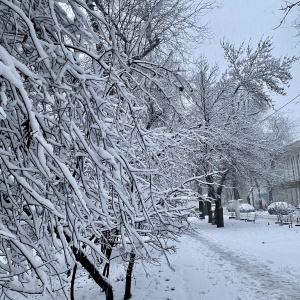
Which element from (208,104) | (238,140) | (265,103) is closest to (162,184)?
(238,140)

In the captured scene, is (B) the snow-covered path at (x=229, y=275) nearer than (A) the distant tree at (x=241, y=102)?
Yes

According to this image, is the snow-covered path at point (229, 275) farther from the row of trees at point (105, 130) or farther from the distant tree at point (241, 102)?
the distant tree at point (241, 102)

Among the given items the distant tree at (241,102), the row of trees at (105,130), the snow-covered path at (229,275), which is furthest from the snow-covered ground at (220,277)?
the distant tree at (241,102)

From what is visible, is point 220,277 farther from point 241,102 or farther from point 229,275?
point 241,102

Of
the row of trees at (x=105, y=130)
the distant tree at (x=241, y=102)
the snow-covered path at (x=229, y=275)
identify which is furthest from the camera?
the distant tree at (x=241, y=102)

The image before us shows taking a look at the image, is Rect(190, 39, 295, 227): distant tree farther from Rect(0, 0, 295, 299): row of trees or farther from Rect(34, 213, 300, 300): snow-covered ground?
Rect(34, 213, 300, 300): snow-covered ground

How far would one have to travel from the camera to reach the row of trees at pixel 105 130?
2.21 meters

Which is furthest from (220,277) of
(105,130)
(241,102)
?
(241,102)

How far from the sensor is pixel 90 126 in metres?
2.52

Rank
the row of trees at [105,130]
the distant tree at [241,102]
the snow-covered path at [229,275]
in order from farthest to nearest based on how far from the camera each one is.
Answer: the distant tree at [241,102]
the snow-covered path at [229,275]
the row of trees at [105,130]

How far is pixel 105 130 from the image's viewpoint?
8.23 feet

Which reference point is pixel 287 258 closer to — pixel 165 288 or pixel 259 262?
pixel 259 262

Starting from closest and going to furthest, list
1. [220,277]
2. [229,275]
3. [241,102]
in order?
[220,277] < [229,275] < [241,102]

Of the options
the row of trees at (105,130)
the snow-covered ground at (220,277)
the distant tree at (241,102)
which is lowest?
the snow-covered ground at (220,277)
